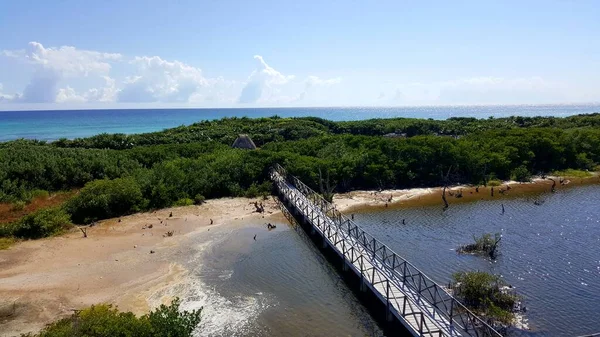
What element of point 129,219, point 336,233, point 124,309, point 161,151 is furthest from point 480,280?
point 161,151

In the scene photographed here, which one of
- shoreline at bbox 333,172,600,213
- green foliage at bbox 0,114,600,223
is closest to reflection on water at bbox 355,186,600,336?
shoreline at bbox 333,172,600,213

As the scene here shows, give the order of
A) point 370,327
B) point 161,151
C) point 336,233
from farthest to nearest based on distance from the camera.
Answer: point 161,151 → point 336,233 → point 370,327

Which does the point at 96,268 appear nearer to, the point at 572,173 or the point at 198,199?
the point at 198,199

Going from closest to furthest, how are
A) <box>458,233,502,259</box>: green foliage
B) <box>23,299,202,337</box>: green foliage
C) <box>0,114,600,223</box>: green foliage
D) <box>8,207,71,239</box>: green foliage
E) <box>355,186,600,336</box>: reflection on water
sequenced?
1. <box>23,299,202,337</box>: green foliage
2. <box>355,186,600,336</box>: reflection on water
3. <box>458,233,502,259</box>: green foliage
4. <box>8,207,71,239</box>: green foliage
5. <box>0,114,600,223</box>: green foliage

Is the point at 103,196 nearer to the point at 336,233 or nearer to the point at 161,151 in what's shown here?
the point at 161,151

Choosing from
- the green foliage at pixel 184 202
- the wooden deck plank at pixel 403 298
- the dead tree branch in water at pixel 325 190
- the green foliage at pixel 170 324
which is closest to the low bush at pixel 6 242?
the green foliage at pixel 184 202

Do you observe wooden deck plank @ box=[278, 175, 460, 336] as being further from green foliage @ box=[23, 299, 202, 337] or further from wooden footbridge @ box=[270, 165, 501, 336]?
green foliage @ box=[23, 299, 202, 337]

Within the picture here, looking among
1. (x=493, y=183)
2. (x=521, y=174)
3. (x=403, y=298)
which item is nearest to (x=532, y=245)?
(x=403, y=298)
